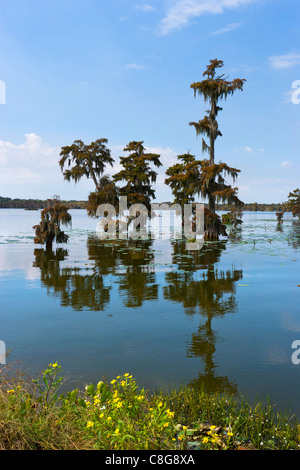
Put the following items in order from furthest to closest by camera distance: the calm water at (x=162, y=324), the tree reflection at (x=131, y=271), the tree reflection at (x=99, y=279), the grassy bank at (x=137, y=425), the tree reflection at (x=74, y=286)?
the tree reflection at (x=131, y=271) < the tree reflection at (x=99, y=279) < the tree reflection at (x=74, y=286) < the calm water at (x=162, y=324) < the grassy bank at (x=137, y=425)

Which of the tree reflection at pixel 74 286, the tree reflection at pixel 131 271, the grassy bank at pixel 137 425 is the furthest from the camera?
the tree reflection at pixel 131 271

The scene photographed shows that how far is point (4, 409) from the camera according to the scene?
3.27 metres

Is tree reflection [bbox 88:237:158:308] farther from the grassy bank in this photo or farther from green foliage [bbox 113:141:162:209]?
green foliage [bbox 113:141:162:209]

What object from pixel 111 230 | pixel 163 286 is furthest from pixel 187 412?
pixel 111 230

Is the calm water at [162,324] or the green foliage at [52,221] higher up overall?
the green foliage at [52,221]

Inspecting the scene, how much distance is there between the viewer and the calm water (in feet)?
15.9

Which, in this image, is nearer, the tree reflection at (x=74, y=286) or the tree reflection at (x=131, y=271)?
the tree reflection at (x=74, y=286)

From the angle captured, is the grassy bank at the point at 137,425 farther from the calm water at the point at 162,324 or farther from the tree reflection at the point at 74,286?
the tree reflection at the point at 74,286

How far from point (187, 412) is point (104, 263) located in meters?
12.0

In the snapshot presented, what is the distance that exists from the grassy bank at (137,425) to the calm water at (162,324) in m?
0.72

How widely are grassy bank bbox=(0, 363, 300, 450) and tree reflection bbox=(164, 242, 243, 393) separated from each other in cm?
74

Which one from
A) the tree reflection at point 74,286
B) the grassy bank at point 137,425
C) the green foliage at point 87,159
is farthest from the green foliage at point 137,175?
the grassy bank at point 137,425

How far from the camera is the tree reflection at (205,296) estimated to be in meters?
4.88

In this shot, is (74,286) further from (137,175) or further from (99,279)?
(137,175)
